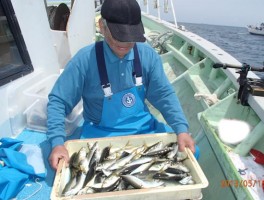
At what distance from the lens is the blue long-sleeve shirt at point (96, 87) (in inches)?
105

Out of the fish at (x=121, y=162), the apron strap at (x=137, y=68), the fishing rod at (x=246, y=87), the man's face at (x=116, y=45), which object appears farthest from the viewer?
the fishing rod at (x=246, y=87)

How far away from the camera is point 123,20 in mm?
2555

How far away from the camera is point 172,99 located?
301 cm

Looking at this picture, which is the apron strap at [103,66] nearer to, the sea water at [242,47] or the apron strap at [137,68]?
the apron strap at [137,68]

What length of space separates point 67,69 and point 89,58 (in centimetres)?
25

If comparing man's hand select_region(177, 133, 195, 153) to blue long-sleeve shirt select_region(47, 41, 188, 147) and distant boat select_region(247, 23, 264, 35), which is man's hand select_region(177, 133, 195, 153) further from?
distant boat select_region(247, 23, 264, 35)

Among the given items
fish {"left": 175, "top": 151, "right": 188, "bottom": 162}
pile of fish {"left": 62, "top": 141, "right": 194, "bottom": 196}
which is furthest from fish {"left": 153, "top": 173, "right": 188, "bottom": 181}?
fish {"left": 175, "top": 151, "right": 188, "bottom": 162}

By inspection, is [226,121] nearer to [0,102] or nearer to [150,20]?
[0,102]

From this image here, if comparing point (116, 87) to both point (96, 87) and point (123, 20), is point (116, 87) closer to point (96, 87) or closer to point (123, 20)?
point (96, 87)

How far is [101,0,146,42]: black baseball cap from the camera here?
8.28 ft

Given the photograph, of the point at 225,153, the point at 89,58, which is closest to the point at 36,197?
the point at 89,58

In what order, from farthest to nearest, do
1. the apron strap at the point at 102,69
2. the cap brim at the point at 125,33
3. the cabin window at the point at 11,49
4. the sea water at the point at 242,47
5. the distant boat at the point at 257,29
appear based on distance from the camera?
the distant boat at the point at 257,29 < the sea water at the point at 242,47 < the cabin window at the point at 11,49 < the apron strap at the point at 102,69 < the cap brim at the point at 125,33

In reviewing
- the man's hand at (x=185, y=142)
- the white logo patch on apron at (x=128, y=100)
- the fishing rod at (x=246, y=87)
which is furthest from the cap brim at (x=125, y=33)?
the fishing rod at (x=246, y=87)

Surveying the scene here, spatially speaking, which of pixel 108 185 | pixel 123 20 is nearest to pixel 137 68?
pixel 123 20
